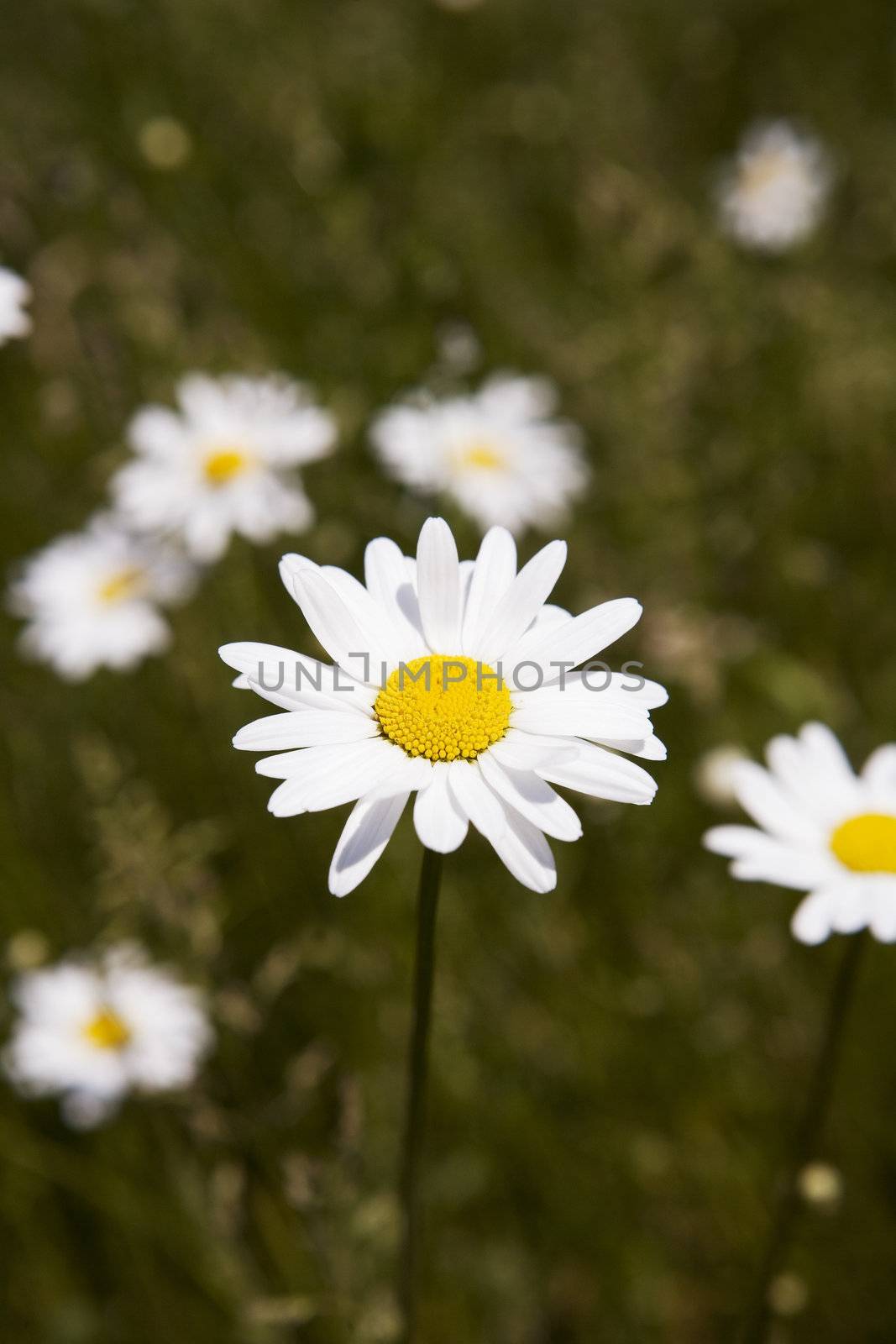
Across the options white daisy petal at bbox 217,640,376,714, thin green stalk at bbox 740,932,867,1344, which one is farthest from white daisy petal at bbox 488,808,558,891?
thin green stalk at bbox 740,932,867,1344

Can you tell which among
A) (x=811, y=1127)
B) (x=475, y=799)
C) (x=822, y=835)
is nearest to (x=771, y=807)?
(x=822, y=835)

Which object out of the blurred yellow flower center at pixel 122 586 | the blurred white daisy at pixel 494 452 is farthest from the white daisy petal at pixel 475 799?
the blurred yellow flower center at pixel 122 586

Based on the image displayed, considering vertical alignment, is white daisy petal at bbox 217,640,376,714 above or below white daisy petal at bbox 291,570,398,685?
below

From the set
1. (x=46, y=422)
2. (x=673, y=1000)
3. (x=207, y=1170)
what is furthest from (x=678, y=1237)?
(x=46, y=422)

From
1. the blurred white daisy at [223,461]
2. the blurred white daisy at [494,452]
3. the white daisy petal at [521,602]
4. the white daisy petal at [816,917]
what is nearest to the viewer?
the white daisy petal at [521,602]

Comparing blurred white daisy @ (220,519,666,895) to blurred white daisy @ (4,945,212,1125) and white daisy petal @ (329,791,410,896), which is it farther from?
blurred white daisy @ (4,945,212,1125)

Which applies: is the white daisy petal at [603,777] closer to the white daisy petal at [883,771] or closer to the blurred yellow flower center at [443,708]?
the blurred yellow flower center at [443,708]
